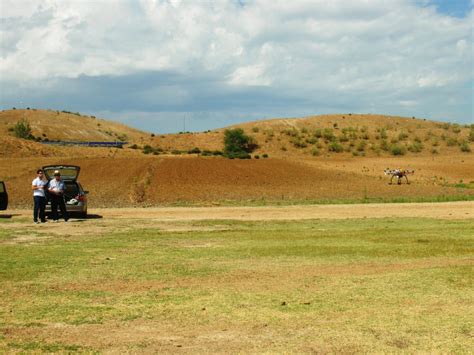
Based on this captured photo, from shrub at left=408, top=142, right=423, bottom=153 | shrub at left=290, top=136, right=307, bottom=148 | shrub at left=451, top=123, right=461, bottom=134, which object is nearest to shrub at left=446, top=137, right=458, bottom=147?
shrub at left=408, top=142, right=423, bottom=153

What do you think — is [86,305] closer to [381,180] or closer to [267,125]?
[381,180]

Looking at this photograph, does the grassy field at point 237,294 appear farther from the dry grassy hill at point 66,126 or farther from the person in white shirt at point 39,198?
the dry grassy hill at point 66,126

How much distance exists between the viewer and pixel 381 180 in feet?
170

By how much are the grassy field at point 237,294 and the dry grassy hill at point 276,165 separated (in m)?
21.5

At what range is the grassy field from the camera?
842 centimetres

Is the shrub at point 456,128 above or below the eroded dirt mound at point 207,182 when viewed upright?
above

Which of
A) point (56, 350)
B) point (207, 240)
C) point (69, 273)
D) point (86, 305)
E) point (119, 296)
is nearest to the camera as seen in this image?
point (56, 350)

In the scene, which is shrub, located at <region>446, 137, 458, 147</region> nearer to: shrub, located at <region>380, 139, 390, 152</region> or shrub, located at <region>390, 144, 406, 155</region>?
shrub, located at <region>380, 139, 390, 152</region>

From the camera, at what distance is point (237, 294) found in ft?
36.7

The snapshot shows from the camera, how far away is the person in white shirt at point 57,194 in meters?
24.9

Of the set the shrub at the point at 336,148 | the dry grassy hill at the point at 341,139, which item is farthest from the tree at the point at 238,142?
the shrub at the point at 336,148

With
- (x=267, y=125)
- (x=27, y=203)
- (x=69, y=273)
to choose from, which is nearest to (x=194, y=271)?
(x=69, y=273)

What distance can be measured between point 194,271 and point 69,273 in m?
2.34

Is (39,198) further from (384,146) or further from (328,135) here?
(328,135)
